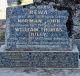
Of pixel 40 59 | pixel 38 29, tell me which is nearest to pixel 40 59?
pixel 40 59

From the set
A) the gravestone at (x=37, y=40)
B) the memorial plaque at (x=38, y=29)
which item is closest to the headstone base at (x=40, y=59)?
the gravestone at (x=37, y=40)

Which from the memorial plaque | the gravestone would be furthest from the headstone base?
the memorial plaque

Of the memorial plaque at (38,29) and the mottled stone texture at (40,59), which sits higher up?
the memorial plaque at (38,29)

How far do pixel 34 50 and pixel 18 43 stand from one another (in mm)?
331

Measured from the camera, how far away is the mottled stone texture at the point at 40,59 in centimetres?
660

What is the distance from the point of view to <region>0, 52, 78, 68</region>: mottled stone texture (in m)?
6.60

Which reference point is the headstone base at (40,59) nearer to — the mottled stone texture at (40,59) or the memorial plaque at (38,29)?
the mottled stone texture at (40,59)

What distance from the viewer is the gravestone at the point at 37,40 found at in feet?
21.7

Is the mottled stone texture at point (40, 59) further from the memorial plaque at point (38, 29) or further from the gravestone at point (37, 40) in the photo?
the memorial plaque at point (38, 29)

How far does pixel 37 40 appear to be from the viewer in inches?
267

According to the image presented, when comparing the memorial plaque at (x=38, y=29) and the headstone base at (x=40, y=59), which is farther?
the memorial plaque at (x=38, y=29)

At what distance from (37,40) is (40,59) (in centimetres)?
38

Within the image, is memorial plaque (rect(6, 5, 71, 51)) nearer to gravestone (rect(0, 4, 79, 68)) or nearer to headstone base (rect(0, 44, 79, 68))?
gravestone (rect(0, 4, 79, 68))

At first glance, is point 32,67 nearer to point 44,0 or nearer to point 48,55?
point 48,55
